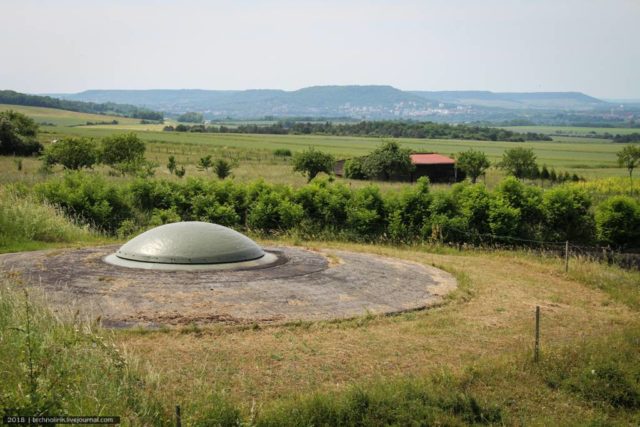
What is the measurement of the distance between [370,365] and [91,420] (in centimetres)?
482

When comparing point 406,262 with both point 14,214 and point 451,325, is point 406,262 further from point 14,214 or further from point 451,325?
point 14,214

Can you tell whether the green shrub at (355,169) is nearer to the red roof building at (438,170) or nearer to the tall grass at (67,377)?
the red roof building at (438,170)

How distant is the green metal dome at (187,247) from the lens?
14.5 metres

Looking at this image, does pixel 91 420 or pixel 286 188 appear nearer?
pixel 91 420

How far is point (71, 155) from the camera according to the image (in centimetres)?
5381

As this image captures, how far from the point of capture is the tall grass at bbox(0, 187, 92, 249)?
18672 mm

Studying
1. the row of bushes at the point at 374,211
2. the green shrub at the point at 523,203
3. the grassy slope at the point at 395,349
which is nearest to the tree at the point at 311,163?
the row of bushes at the point at 374,211

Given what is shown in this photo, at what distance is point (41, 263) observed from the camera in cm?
1475

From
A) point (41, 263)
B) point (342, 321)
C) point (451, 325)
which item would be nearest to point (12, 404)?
point (342, 321)

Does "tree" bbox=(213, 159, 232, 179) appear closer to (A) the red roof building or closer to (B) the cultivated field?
(A) the red roof building

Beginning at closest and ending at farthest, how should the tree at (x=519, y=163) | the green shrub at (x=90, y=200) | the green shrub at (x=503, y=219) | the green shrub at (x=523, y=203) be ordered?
the green shrub at (x=90, y=200), the green shrub at (x=503, y=219), the green shrub at (x=523, y=203), the tree at (x=519, y=163)

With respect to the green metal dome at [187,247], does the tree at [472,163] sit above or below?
below

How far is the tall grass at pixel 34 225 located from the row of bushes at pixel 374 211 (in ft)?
5.21

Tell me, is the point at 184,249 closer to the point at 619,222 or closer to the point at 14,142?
the point at 619,222
